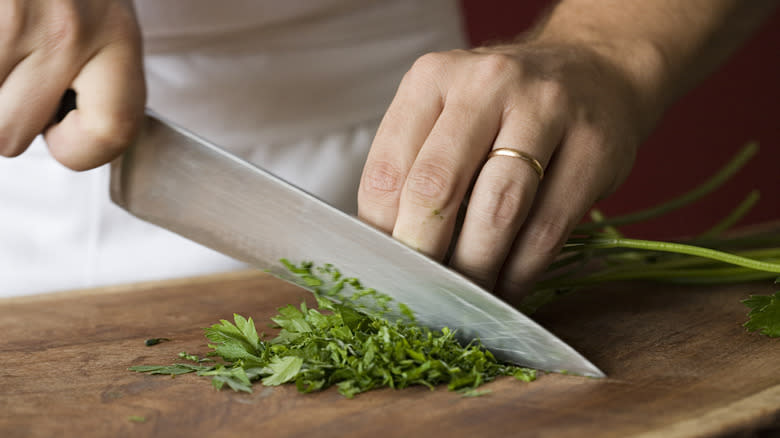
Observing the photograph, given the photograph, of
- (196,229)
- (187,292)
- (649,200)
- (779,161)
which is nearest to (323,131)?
(187,292)

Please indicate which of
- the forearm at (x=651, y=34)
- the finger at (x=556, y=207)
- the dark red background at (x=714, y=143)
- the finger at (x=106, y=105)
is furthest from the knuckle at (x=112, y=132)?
the dark red background at (x=714, y=143)

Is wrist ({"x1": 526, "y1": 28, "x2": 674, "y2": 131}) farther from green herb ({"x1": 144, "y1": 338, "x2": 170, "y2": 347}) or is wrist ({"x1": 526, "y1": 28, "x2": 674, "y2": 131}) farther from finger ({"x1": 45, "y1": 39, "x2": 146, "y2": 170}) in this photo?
green herb ({"x1": 144, "y1": 338, "x2": 170, "y2": 347})

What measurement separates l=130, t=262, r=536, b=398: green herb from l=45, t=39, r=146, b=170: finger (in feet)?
0.97

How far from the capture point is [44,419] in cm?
81

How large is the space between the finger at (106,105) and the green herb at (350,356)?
30 cm

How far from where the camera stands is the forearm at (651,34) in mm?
1155

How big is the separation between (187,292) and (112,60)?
56 cm

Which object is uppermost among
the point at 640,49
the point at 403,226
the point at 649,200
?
the point at 640,49

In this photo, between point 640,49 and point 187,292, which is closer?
point 640,49

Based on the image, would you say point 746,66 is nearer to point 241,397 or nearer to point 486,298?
point 486,298

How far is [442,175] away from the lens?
895mm

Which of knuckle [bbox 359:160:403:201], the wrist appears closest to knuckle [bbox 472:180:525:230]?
knuckle [bbox 359:160:403:201]

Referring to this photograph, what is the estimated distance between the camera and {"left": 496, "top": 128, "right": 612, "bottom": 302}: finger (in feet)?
3.21

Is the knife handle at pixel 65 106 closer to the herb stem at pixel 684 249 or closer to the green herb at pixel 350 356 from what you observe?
the green herb at pixel 350 356
